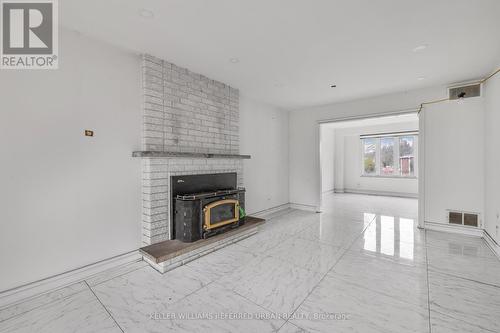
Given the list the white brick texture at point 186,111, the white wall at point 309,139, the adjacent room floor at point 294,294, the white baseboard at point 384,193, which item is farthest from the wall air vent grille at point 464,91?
the white baseboard at point 384,193

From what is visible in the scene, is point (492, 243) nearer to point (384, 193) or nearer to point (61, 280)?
point (384, 193)

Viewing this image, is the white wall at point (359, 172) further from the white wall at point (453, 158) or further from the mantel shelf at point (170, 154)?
the mantel shelf at point (170, 154)

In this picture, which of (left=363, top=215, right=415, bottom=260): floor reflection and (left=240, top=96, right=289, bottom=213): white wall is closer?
(left=363, top=215, right=415, bottom=260): floor reflection

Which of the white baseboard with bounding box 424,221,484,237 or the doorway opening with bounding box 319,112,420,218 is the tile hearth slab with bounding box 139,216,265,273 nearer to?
the white baseboard with bounding box 424,221,484,237

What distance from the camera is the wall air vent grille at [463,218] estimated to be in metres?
3.63

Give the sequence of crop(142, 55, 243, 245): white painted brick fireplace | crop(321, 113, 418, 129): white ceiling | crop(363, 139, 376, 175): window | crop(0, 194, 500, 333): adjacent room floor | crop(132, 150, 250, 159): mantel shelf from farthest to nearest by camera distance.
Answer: crop(363, 139, 376, 175): window < crop(321, 113, 418, 129): white ceiling < crop(142, 55, 243, 245): white painted brick fireplace < crop(132, 150, 250, 159): mantel shelf < crop(0, 194, 500, 333): adjacent room floor

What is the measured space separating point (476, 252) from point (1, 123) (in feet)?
19.2

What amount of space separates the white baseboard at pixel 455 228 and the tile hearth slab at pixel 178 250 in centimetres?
369

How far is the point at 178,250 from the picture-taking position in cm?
261

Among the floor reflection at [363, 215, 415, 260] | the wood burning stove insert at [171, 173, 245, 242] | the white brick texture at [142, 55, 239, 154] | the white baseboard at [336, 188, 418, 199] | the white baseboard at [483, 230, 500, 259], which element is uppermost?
the white brick texture at [142, 55, 239, 154]

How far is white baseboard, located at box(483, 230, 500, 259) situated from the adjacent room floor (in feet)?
0.34

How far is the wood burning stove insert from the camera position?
9.38 feet

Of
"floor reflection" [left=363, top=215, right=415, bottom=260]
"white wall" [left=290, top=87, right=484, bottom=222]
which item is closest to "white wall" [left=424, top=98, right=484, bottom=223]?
"white wall" [left=290, top=87, right=484, bottom=222]

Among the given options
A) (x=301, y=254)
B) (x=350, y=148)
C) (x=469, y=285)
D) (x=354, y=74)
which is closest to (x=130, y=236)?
(x=301, y=254)
